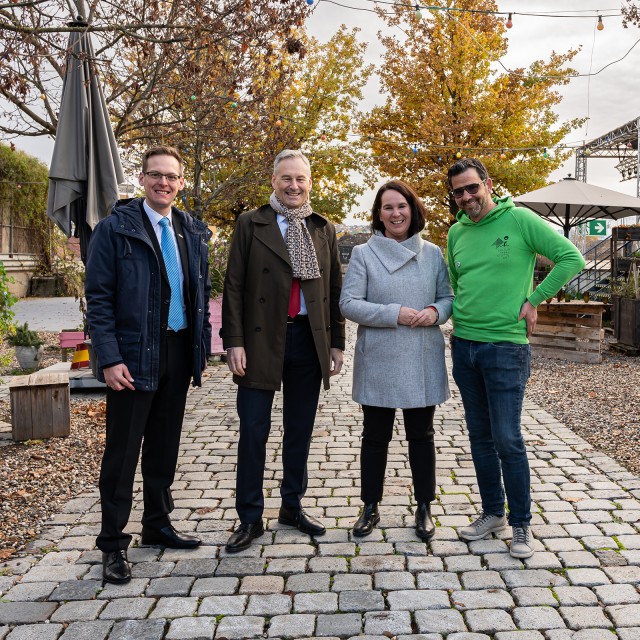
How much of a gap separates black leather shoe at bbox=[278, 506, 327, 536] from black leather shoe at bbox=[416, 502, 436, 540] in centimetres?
53

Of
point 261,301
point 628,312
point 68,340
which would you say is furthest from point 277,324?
point 628,312

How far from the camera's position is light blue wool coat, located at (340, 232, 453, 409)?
3.77 m

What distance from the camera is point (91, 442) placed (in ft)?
19.6

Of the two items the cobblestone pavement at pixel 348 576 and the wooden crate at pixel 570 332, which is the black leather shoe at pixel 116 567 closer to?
the cobblestone pavement at pixel 348 576

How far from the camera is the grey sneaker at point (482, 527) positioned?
3863 millimetres

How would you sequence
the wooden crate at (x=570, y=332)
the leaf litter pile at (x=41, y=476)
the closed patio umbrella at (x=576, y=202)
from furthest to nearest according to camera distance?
the closed patio umbrella at (x=576, y=202)
the wooden crate at (x=570, y=332)
the leaf litter pile at (x=41, y=476)

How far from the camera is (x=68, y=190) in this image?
593 cm

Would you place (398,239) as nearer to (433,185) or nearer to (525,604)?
(525,604)

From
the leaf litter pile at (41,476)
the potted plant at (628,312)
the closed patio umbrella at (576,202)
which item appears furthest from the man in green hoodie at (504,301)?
the closed patio umbrella at (576,202)

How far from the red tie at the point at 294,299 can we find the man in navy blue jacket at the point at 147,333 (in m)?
0.46

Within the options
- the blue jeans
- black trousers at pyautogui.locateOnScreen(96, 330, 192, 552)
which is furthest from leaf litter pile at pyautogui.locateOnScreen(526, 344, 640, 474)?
black trousers at pyautogui.locateOnScreen(96, 330, 192, 552)

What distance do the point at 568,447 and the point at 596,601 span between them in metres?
2.92

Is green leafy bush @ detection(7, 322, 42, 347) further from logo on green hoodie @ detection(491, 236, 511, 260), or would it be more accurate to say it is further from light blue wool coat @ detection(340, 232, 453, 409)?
logo on green hoodie @ detection(491, 236, 511, 260)

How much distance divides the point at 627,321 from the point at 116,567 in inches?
392
